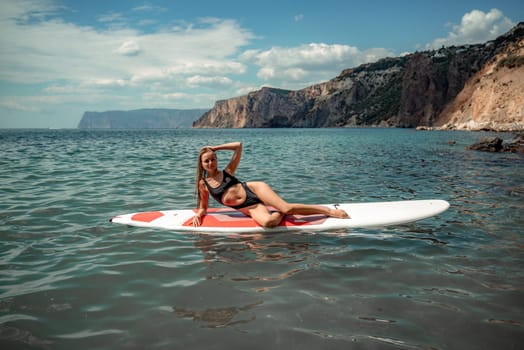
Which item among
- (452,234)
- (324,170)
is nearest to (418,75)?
(324,170)

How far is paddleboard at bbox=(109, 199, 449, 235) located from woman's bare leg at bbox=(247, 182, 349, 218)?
12 centimetres

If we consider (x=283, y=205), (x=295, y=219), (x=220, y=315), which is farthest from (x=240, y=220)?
(x=220, y=315)

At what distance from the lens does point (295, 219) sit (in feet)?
22.2

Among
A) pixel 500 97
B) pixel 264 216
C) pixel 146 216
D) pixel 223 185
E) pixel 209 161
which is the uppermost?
pixel 500 97

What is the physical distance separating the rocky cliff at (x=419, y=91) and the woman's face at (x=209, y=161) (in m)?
61.4

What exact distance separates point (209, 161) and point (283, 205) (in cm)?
157

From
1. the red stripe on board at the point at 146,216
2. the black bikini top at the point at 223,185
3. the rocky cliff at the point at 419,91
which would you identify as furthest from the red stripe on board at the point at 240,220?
the rocky cliff at the point at 419,91

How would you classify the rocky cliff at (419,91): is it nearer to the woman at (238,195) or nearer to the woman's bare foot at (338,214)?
the woman's bare foot at (338,214)

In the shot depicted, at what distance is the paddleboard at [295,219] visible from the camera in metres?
6.51

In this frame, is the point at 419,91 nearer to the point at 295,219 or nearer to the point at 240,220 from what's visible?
the point at 295,219

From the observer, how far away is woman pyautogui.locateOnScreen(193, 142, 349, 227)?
6578 mm

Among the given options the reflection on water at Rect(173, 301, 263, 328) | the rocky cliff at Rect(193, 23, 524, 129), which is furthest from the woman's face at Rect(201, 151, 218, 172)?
the rocky cliff at Rect(193, 23, 524, 129)

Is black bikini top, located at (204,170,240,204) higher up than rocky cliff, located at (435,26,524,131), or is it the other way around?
rocky cliff, located at (435,26,524,131)

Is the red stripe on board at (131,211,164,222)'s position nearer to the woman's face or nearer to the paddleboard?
the paddleboard
